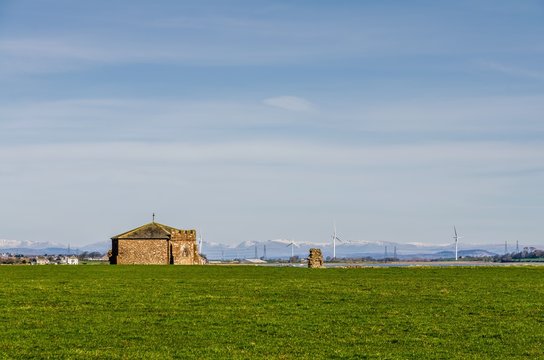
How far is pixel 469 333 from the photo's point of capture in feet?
85.8

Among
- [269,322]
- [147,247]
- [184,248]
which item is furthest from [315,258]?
[269,322]

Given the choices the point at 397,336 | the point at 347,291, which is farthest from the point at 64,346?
the point at 347,291

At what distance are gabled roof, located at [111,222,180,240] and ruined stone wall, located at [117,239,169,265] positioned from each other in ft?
1.73

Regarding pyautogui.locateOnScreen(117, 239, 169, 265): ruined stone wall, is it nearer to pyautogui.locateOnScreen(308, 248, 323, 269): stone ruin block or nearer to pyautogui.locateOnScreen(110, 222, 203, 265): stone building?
pyautogui.locateOnScreen(110, 222, 203, 265): stone building

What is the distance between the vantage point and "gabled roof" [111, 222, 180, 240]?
10044 centimetres

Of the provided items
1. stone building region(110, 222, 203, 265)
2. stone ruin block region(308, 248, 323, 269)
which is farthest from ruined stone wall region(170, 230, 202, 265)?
stone ruin block region(308, 248, 323, 269)

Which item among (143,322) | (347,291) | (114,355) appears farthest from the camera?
(347,291)

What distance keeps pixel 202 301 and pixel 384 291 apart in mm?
10535

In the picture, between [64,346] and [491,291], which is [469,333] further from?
[491,291]

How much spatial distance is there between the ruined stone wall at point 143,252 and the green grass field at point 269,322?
56785 mm

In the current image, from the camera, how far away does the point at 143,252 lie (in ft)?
329

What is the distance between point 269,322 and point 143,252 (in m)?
73.6

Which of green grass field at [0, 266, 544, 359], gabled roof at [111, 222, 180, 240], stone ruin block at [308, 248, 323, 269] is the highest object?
gabled roof at [111, 222, 180, 240]

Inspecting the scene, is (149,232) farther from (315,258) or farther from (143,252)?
(315,258)
